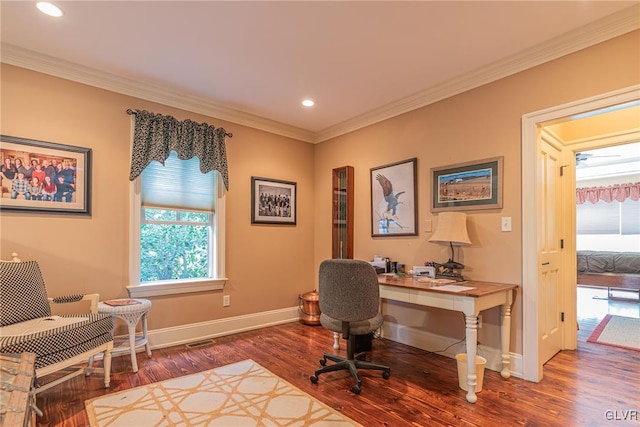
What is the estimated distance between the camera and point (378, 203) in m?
3.86

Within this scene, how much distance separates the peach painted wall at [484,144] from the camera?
2.34 metres

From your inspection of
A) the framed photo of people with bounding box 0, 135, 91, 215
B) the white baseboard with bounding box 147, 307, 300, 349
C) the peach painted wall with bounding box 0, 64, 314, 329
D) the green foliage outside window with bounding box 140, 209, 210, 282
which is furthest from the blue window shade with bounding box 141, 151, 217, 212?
the white baseboard with bounding box 147, 307, 300, 349

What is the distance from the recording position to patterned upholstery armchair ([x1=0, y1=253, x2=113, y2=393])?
6.59 feet

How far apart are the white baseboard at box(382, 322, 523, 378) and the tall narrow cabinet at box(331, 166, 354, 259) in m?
1.05

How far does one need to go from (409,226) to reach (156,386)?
8.74 feet

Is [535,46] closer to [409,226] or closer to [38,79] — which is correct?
[409,226]

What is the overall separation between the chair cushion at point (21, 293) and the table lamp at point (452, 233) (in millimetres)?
3142

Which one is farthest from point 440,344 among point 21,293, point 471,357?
point 21,293

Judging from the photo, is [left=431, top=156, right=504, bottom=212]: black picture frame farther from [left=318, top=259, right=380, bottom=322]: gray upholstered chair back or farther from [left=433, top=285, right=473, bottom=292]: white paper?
[left=318, top=259, right=380, bottom=322]: gray upholstered chair back

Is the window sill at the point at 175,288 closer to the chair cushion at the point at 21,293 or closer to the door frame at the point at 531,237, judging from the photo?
the chair cushion at the point at 21,293

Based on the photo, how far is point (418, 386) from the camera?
245 centimetres

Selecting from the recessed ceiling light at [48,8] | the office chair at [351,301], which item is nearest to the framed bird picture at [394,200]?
the office chair at [351,301]

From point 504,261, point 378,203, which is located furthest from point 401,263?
point 504,261

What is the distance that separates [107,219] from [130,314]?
0.93 m
